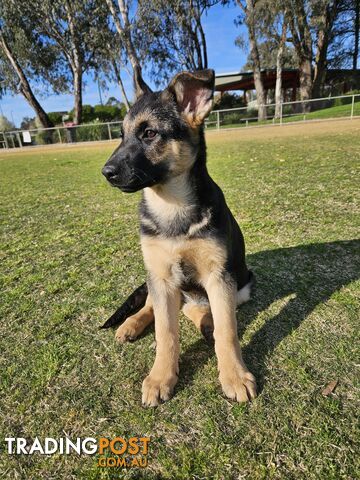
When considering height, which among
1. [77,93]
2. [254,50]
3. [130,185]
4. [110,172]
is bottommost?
[130,185]

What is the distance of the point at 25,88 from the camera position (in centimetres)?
3575

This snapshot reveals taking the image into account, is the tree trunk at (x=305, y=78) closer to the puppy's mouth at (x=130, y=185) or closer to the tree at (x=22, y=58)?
the tree at (x=22, y=58)

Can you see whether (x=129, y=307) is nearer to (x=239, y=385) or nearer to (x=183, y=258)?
(x=183, y=258)

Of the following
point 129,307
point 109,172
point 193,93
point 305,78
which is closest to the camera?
point 109,172

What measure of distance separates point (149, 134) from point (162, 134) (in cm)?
12

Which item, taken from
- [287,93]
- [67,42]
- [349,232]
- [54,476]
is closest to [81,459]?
[54,476]

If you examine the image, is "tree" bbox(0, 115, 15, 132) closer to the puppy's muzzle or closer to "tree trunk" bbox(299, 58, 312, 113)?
"tree trunk" bbox(299, 58, 312, 113)

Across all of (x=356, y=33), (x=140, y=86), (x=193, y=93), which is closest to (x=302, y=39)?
(x=356, y=33)

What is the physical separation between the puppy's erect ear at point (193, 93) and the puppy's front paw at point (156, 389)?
2109mm

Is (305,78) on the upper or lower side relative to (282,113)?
upper

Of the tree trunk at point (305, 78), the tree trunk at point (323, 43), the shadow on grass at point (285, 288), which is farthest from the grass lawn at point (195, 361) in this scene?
the tree trunk at point (305, 78)

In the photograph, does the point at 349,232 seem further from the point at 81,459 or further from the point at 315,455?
the point at 81,459

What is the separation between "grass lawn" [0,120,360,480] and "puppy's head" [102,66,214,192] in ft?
4.80

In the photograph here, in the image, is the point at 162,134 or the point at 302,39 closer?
the point at 162,134
